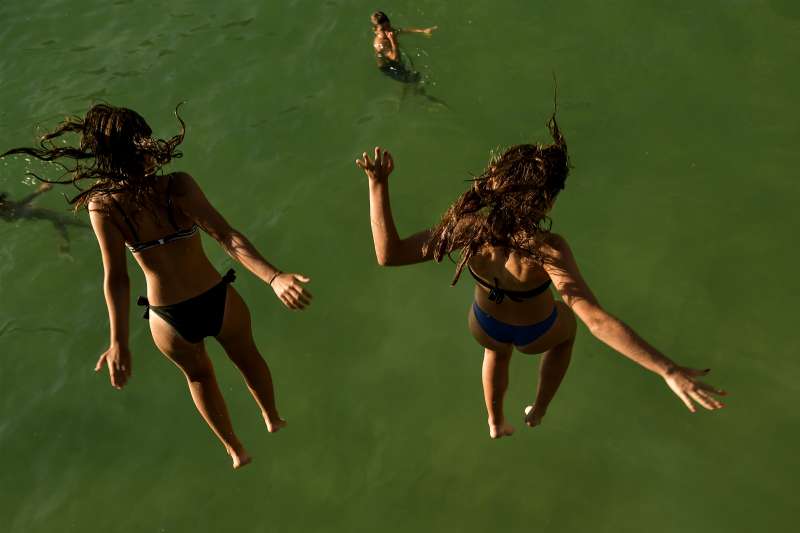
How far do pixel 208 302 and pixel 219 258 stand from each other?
282 cm

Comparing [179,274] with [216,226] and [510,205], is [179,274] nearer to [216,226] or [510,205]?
[216,226]

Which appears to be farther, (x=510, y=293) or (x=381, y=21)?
(x=381, y=21)

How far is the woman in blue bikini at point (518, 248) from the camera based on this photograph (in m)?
3.34

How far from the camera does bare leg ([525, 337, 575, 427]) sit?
448 cm

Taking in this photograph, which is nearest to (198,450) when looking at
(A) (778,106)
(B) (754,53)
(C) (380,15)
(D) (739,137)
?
(C) (380,15)

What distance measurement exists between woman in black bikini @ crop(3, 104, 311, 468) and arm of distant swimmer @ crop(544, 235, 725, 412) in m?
1.24

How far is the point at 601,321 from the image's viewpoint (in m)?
3.37

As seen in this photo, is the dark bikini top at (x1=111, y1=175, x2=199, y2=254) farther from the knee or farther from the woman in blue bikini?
the knee

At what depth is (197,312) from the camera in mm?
4203

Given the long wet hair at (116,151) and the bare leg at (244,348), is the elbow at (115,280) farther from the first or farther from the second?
the bare leg at (244,348)

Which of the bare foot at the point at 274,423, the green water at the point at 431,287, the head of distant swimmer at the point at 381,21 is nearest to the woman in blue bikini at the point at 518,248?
the green water at the point at 431,287

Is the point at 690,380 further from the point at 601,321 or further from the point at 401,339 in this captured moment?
the point at 401,339

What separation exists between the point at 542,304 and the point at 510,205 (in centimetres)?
85

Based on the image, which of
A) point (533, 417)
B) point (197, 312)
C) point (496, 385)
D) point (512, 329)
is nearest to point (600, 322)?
point (512, 329)
